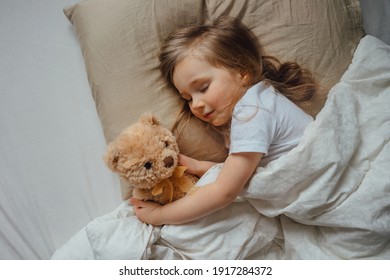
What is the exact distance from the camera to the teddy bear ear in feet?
2.31

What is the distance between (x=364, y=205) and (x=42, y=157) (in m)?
0.69

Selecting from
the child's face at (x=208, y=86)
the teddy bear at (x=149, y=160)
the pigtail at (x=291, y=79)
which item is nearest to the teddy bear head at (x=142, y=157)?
the teddy bear at (x=149, y=160)

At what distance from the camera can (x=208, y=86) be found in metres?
0.71

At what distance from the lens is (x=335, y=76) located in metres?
0.79

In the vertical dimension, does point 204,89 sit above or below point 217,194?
above

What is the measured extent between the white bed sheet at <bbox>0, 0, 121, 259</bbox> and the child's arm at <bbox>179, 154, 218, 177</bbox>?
0.64 ft

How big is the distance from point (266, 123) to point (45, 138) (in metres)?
0.51

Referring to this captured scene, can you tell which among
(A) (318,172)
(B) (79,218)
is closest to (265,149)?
(A) (318,172)

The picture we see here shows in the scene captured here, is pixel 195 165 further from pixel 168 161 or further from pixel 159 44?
pixel 159 44

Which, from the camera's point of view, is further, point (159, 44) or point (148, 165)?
point (159, 44)

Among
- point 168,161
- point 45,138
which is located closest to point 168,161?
point 168,161

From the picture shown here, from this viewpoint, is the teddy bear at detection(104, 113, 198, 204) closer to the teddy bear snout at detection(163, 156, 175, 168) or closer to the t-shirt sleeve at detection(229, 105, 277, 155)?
the teddy bear snout at detection(163, 156, 175, 168)

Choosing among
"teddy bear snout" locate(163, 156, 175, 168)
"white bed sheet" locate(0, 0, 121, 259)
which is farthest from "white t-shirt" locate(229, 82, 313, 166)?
"white bed sheet" locate(0, 0, 121, 259)

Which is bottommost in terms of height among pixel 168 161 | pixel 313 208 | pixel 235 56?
pixel 313 208
